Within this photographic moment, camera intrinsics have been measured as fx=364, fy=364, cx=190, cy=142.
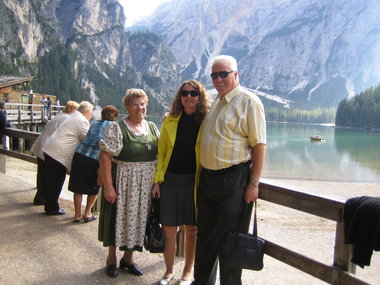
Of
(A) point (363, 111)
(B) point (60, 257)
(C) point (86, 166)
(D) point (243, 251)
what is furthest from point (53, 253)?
(A) point (363, 111)

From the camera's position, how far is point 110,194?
362 centimetres

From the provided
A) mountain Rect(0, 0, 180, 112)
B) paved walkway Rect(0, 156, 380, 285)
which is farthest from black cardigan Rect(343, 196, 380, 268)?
mountain Rect(0, 0, 180, 112)

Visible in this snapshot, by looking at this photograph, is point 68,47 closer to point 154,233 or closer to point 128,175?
point 128,175

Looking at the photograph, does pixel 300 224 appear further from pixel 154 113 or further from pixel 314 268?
pixel 154 113

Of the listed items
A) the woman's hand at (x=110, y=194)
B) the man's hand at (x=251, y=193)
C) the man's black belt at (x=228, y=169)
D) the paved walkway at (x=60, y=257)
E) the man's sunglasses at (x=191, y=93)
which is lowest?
the paved walkway at (x=60, y=257)

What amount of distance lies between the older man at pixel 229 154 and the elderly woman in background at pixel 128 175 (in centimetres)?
71

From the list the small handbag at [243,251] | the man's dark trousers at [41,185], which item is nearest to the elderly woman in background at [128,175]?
the small handbag at [243,251]

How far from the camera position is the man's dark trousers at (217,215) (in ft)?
10.0

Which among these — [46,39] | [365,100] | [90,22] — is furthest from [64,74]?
[365,100]

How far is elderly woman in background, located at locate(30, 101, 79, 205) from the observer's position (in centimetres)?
569

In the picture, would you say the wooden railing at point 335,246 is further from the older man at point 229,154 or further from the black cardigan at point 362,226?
the older man at point 229,154

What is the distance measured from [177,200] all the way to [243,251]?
2.72 ft

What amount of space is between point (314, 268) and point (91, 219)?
3627 mm

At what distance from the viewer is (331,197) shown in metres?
2.74
